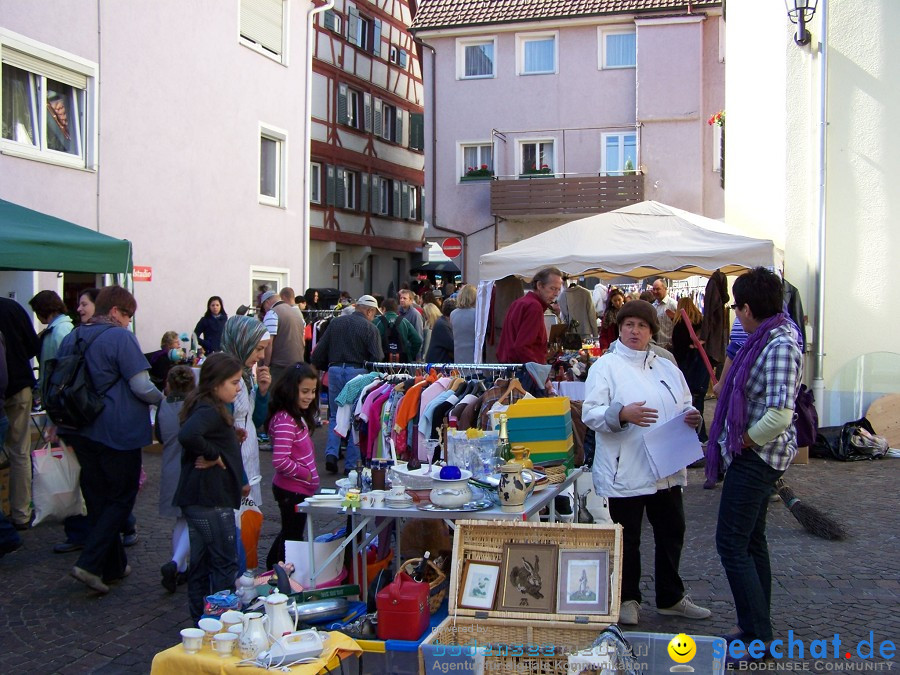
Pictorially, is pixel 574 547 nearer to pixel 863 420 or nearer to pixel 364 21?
pixel 863 420

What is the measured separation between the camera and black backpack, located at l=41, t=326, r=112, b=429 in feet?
18.2

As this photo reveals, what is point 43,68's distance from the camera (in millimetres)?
11820

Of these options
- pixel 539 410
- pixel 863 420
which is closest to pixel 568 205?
pixel 863 420

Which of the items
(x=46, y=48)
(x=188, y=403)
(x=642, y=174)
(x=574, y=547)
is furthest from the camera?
(x=642, y=174)

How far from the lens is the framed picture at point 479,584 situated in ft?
14.0

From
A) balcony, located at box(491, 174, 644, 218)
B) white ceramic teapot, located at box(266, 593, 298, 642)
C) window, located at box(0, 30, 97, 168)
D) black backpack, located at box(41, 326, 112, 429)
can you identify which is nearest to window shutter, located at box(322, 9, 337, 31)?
balcony, located at box(491, 174, 644, 218)

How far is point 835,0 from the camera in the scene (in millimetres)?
10711

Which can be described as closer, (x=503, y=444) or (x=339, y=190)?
(x=503, y=444)

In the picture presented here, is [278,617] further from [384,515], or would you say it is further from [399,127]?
[399,127]

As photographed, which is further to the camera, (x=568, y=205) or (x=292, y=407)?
(x=568, y=205)

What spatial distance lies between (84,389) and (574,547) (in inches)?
127

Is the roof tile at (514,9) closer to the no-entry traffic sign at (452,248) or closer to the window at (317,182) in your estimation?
the window at (317,182)

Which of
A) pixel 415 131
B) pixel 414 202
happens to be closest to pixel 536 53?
pixel 415 131

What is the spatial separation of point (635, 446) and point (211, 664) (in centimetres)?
247
